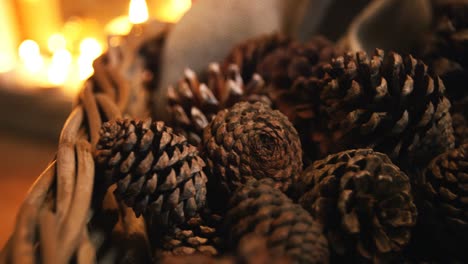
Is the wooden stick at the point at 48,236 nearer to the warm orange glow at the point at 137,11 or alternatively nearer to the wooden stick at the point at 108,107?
the wooden stick at the point at 108,107

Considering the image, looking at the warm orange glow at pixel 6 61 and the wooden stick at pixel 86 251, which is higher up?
the warm orange glow at pixel 6 61

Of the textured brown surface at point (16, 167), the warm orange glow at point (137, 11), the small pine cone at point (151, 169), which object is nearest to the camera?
the small pine cone at point (151, 169)

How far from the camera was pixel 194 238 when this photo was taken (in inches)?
14.3

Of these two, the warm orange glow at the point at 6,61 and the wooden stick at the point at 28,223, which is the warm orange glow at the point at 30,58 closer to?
the warm orange glow at the point at 6,61

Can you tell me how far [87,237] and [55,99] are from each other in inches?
52.5

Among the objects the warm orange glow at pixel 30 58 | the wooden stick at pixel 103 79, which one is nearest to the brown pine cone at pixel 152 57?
the wooden stick at pixel 103 79

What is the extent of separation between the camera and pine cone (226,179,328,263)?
0.97ft

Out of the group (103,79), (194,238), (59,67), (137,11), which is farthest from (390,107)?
(59,67)

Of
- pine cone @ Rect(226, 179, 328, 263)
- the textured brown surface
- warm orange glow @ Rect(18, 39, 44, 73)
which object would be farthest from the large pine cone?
warm orange glow @ Rect(18, 39, 44, 73)

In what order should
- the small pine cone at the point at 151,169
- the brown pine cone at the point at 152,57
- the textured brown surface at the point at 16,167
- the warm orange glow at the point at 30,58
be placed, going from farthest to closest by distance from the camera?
the warm orange glow at the point at 30,58 → the textured brown surface at the point at 16,167 → the brown pine cone at the point at 152,57 → the small pine cone at the point at 151,169

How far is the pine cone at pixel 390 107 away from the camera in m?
0.39

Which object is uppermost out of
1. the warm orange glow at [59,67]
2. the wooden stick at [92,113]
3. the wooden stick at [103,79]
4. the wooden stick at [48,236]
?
the warm orange glow at [59,67]

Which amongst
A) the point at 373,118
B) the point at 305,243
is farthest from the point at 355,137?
the point at 305,243

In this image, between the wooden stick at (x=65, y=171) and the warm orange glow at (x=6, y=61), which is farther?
the warm orange glow at (x=6, y=61)
